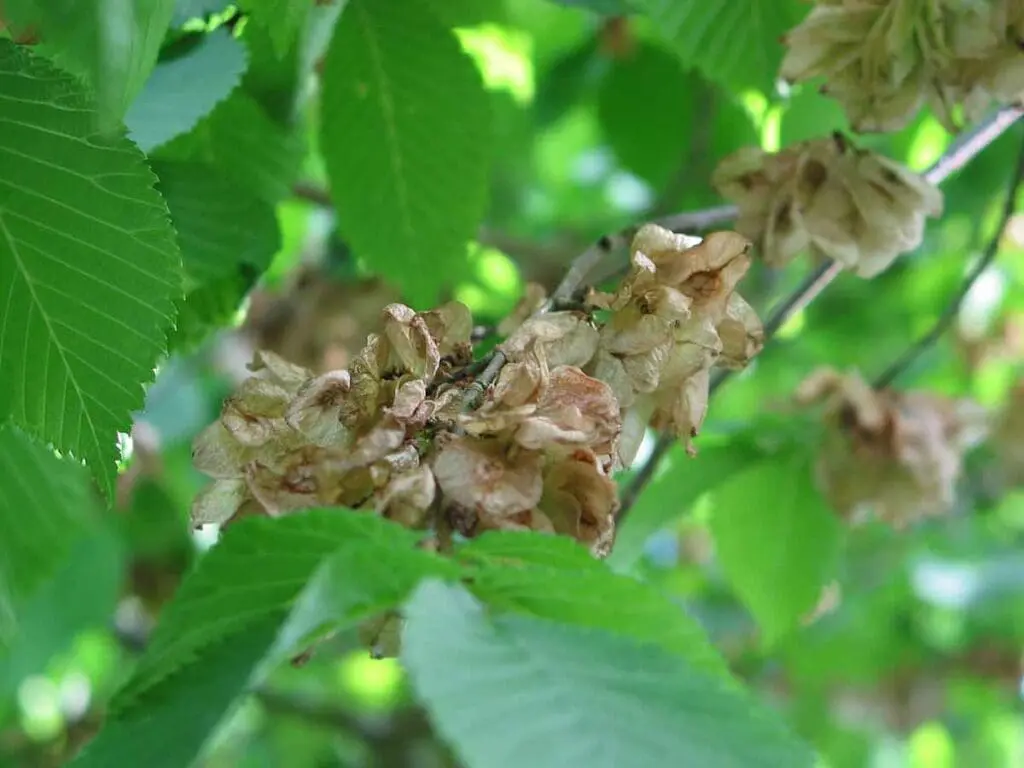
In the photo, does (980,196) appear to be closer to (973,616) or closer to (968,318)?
(968,318)

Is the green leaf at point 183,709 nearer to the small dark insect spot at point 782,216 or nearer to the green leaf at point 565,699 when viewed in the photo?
the green leaf at point 565,699

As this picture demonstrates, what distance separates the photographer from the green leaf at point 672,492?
3.69 ft

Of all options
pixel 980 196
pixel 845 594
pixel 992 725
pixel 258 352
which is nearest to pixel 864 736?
pixel 845 594

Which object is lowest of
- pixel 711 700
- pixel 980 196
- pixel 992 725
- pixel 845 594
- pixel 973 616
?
pixel 992 725

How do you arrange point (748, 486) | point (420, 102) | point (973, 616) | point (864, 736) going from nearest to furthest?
point (420, 102) → point (748, 486) → point (864, 736) → point (973, 616)

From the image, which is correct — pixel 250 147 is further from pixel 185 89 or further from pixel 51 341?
pixel 51 341

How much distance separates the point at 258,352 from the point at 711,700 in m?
0.40

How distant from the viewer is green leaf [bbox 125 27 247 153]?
2.68ft

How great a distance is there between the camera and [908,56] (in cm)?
90

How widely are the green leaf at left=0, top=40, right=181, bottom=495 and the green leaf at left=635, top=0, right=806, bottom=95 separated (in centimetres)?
48

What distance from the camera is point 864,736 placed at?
2748 millimetres

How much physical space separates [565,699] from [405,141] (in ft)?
2.38

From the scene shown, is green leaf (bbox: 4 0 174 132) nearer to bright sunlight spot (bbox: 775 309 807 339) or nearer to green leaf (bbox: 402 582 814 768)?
green leaf (bbox: 402 582 814 768)

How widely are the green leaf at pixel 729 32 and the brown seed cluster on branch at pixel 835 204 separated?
98 millimetres
